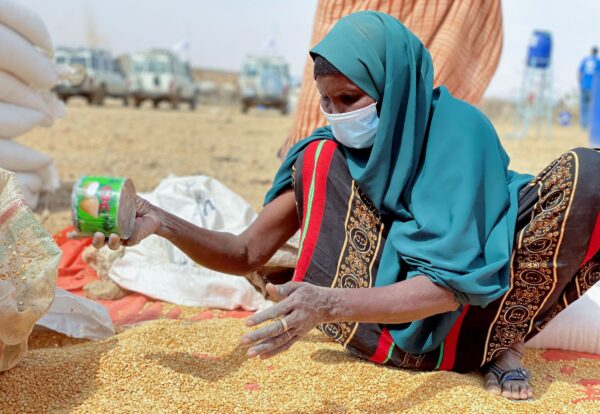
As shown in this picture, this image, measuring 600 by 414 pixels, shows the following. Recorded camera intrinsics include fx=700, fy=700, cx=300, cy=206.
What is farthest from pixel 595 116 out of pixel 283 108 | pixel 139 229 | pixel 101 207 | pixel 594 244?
pixel 283 108

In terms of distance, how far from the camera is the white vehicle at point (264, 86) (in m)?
24.6

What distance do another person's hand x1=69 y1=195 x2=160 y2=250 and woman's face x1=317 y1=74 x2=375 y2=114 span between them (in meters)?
0.69

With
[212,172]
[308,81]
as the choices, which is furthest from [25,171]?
[212,172]

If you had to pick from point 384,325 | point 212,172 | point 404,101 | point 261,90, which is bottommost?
point 261,90

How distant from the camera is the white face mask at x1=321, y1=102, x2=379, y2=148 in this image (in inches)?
85.8

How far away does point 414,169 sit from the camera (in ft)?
7.16

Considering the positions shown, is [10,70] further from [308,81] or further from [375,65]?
[375,65]

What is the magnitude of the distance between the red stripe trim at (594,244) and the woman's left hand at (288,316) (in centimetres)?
87

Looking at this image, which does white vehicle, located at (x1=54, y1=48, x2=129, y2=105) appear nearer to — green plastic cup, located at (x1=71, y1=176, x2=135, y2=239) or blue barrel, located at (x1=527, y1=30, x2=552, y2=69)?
blue barrel, located at (x1=527, y1=30, x2=552, y2=69)

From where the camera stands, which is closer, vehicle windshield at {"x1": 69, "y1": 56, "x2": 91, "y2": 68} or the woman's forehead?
the woman's forehead

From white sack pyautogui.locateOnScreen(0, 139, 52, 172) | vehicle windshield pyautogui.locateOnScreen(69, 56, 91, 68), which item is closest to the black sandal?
white sack pyautogui.locateOnScreen(0, 139, 52, 172)

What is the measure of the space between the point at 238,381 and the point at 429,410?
0.62 m

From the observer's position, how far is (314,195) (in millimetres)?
2393

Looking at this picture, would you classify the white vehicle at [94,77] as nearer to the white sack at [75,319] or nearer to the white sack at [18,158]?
the white sack at [18,158]
